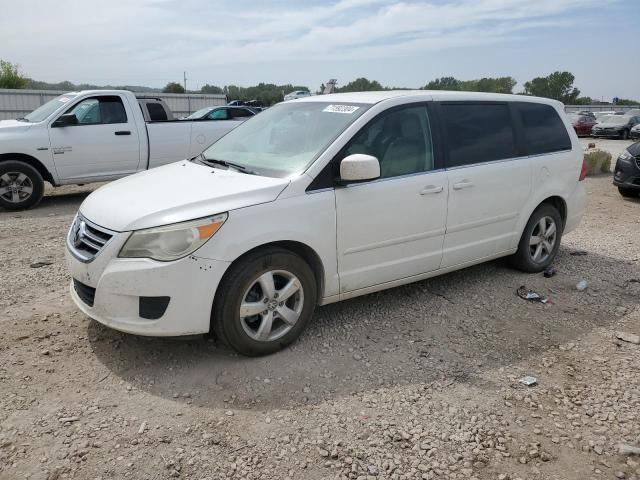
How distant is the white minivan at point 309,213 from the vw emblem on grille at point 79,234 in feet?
0.05

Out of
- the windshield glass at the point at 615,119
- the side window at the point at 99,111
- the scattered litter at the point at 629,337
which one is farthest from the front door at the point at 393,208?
the windshield glass at the point at 615,119

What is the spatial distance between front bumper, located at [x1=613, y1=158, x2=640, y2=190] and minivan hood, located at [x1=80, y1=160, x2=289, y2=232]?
846 cm

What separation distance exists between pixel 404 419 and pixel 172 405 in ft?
4.39

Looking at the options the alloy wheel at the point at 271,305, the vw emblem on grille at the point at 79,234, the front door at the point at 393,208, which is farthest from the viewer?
the front door at the point at 393,208

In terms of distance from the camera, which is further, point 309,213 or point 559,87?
point 559,87

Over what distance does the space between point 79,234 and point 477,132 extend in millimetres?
3314

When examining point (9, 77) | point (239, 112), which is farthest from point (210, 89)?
point (239, 112)

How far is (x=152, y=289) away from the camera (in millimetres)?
3205

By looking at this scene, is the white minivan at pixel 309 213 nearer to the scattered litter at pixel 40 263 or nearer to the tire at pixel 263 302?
the tire at pixel 263 302

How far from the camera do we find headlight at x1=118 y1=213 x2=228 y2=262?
321 centimetres

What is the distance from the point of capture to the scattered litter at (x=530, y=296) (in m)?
4.83

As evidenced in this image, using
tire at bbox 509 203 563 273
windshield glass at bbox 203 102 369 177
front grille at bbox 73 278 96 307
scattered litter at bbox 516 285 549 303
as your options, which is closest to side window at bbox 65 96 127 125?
windshield glass at bbox 203 102 369 177

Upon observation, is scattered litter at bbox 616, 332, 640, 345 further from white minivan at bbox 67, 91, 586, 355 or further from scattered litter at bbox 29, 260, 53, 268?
scattered litter at bbox 29, 260, 53, 268

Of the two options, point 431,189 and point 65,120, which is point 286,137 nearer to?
point 431,189
